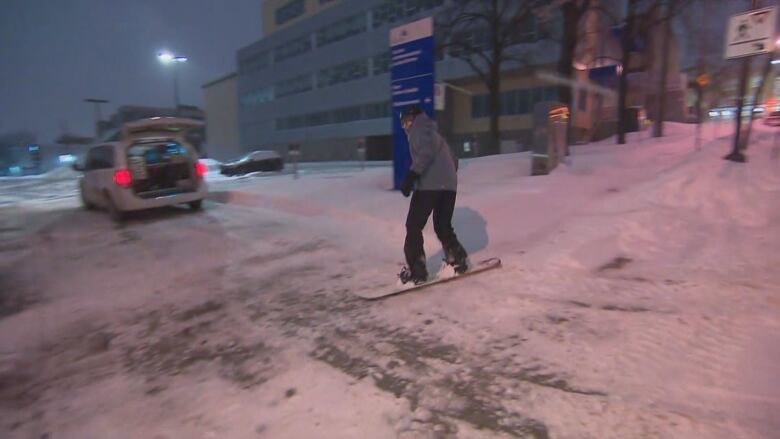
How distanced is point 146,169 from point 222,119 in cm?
6248

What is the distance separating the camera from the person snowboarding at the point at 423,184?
4.29 metres

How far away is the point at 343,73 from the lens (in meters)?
44.8

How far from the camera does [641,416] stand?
2.38m

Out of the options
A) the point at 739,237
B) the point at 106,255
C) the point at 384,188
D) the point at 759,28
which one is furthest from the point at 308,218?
the point at 759,28

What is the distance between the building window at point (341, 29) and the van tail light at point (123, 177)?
3791 cm

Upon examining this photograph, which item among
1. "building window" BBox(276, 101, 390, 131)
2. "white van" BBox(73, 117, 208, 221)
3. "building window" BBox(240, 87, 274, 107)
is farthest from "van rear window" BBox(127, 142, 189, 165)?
"building window" BBox(240, 87, 274, 107)

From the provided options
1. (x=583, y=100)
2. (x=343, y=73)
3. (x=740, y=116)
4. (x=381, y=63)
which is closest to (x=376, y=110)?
(x=381, y=63)

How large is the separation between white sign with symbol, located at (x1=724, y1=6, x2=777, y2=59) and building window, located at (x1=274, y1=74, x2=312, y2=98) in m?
45.2

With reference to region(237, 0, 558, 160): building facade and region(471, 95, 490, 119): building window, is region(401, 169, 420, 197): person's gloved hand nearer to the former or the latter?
region(237, 0, 558, 160): building facade

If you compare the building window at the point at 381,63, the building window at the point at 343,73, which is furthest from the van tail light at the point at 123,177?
the building window at the point at 343,73

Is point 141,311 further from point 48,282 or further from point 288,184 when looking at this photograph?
point 288,184

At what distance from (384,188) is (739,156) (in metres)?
6.78

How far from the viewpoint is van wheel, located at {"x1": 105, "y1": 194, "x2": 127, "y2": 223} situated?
8906mm

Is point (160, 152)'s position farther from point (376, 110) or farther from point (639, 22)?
point (376, 110)
